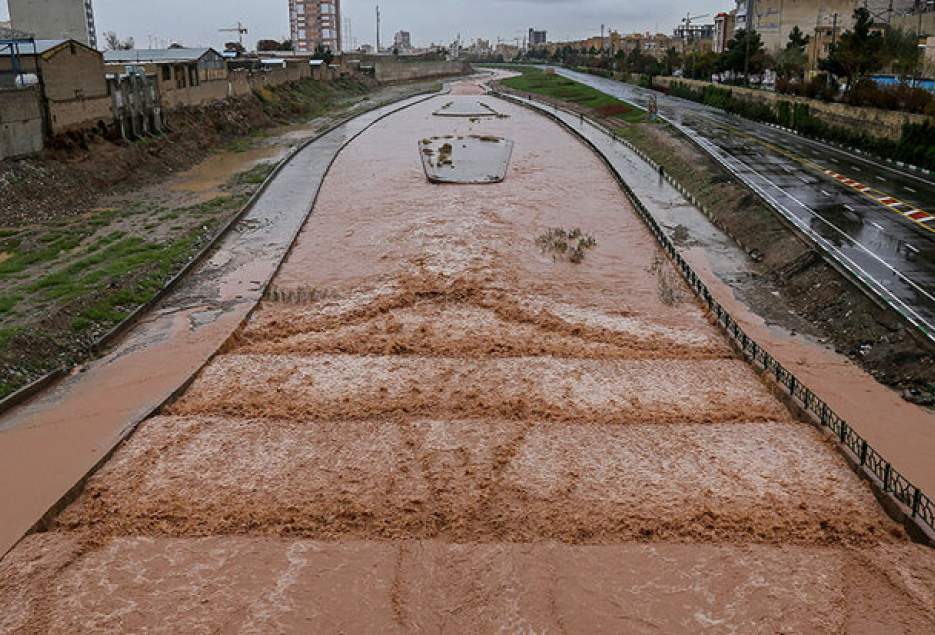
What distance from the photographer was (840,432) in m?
14.9

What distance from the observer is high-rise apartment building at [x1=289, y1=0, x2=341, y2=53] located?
632 ft

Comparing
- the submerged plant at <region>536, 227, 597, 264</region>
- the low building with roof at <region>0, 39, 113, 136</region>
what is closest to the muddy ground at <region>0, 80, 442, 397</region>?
the low building with roof at <region>0, 39, 113, 136</region>

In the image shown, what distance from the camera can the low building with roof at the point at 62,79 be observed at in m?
33.0

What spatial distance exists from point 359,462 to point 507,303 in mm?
8607

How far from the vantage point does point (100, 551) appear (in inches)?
484

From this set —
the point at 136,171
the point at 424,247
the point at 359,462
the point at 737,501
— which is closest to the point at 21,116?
the point at 136,171

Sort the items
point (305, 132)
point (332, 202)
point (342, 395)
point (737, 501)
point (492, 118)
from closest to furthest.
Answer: point (737, 501) → point (342, 395) → point (332, 202) → point (305, 132) → point (492, 118)

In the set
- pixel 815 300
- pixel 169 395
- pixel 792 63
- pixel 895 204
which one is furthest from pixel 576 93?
pixel 169 395

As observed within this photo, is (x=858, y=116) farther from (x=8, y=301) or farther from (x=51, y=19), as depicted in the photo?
(x=51, y=19)

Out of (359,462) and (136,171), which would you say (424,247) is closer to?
(359,462)

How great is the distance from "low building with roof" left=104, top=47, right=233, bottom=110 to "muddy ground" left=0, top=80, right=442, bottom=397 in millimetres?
986

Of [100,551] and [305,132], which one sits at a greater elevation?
[305,132]

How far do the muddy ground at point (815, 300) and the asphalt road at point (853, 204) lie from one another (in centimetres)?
54

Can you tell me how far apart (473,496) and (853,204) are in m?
22.1
